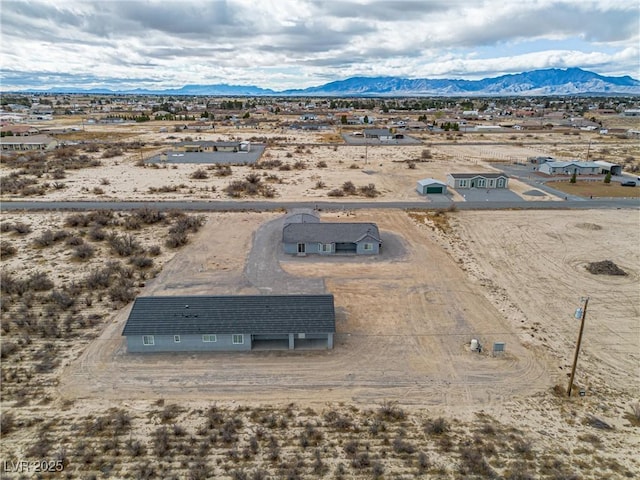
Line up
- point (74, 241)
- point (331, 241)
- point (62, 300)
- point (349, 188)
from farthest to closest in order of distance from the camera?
point (349, 188) < point (74, 241) < point (331, 241) < point (62, 300)

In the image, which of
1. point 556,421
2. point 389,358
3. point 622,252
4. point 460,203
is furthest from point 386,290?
point 460,203

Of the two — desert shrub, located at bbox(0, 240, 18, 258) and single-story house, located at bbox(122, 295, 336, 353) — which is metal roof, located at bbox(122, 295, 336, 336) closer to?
single-story house, located at bbox(122, 295, 336, 353)

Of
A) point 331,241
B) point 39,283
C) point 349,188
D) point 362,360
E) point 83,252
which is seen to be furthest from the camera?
point 349,188

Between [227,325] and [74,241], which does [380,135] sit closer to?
[74,241]

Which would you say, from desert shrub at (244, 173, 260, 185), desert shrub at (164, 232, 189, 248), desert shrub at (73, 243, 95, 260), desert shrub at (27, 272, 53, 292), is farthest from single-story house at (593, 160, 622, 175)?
desert shrub at (27, 272, 53, 292)

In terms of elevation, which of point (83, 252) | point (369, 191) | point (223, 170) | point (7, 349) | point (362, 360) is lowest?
point (362, 360)

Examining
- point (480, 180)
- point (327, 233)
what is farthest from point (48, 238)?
point (480, 180)

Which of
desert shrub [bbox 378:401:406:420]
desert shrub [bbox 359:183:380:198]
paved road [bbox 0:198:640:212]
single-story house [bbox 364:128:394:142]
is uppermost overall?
single-story house [bbox 364:128:394:142]
